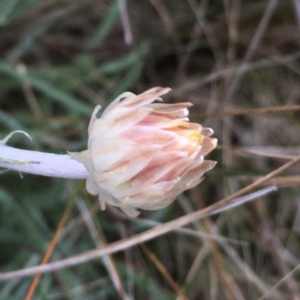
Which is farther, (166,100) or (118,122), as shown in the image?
(166,100)

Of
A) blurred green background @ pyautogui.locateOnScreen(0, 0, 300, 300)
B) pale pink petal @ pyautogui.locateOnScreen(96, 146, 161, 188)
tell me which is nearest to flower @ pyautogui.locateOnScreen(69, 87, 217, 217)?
pale pink petal @ pyautogui.locateOnScreen(96, 146, 161, 188)

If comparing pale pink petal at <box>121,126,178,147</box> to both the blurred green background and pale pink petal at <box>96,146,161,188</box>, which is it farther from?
the blurred green background

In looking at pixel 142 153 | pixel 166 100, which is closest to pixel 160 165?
pixel 142 153

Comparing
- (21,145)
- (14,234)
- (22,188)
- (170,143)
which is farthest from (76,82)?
(170,143)

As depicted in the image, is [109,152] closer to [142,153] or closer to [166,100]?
[142,153]

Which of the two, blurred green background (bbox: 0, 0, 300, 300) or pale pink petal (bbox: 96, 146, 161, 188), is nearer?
pale pink petal (bbox: 96, 146, 161, 188)
